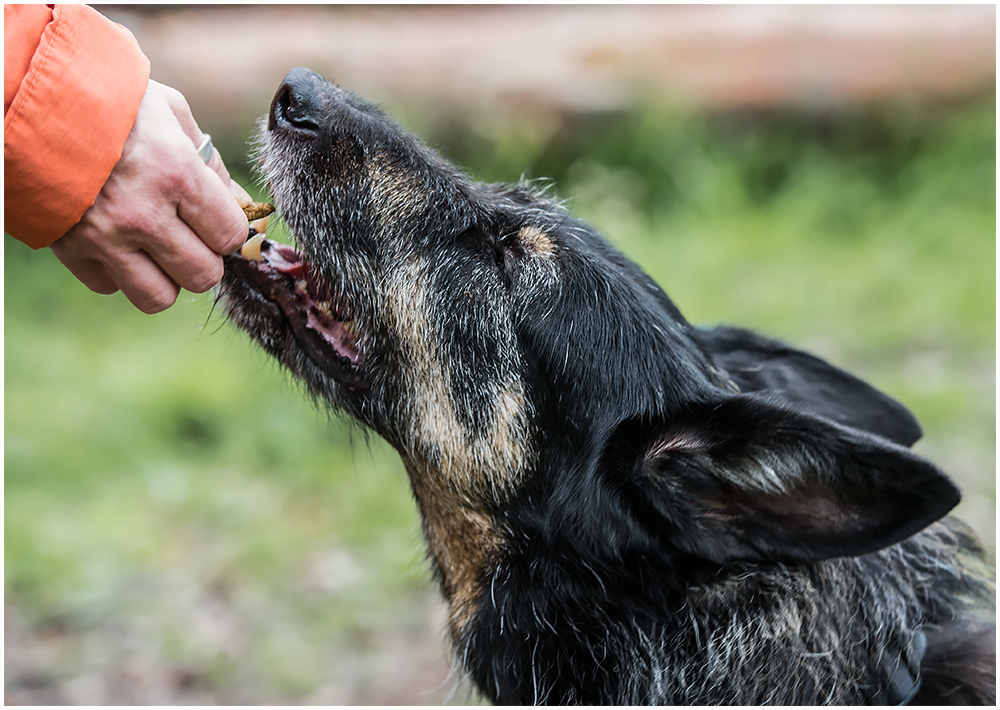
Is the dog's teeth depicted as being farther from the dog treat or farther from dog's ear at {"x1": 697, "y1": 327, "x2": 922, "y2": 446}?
dog's ear at {"x1": 697, "y1": 327, "x2": 922, "y2": 446}

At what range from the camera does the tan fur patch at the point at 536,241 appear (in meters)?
3.03

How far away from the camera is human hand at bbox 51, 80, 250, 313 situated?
94.7 inches

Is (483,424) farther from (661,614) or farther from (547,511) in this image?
(661,614)

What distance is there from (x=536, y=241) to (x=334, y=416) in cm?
98

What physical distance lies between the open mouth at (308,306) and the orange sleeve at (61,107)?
732 millimetres

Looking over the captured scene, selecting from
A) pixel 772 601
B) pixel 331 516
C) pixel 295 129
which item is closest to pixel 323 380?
pixel 295 129

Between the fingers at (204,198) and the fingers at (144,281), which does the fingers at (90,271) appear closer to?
the fingers at (144,281)

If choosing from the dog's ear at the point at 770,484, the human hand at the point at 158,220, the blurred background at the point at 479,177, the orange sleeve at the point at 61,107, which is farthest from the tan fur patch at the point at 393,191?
the blurred background at the point at 479,177

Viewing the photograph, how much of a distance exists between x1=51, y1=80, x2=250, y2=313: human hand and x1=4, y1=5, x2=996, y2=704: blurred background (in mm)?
1530

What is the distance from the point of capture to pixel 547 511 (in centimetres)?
293

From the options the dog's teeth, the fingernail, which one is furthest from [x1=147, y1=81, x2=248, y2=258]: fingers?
the dog's teeth

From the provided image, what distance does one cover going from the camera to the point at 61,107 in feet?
7.53

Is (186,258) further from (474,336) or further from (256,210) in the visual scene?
(474,336)

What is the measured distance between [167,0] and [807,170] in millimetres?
6092
